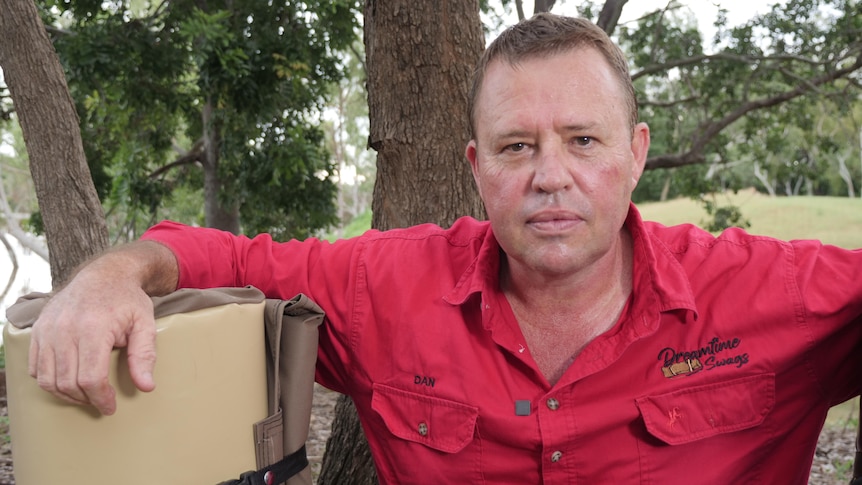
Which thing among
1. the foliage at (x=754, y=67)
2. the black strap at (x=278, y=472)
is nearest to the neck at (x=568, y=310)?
the black strap at (x=278, y=472)

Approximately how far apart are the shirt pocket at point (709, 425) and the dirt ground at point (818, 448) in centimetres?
333

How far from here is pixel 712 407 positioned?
75.6 inches

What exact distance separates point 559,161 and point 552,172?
0.04 meters

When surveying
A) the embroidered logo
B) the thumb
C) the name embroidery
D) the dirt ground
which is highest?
the thumb

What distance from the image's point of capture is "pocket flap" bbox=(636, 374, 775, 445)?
73.9 inches

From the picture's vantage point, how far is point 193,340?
1646mm

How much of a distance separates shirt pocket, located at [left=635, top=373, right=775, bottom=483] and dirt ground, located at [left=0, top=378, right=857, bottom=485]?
10.9 feet

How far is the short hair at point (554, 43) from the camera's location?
1.93 metres

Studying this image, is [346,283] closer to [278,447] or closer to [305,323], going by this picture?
[305,323]

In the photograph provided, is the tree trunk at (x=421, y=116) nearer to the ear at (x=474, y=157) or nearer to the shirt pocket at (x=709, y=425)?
the ear at (x=474, y=157)

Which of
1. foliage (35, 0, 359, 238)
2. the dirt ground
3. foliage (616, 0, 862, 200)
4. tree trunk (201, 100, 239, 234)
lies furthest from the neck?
tree trunk (201, 100, 239, 234)

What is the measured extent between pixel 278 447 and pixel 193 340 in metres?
0.39

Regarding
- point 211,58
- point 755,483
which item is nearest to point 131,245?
point 755,483

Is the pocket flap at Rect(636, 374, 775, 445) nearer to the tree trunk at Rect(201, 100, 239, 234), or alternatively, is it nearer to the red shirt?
the red shirt
